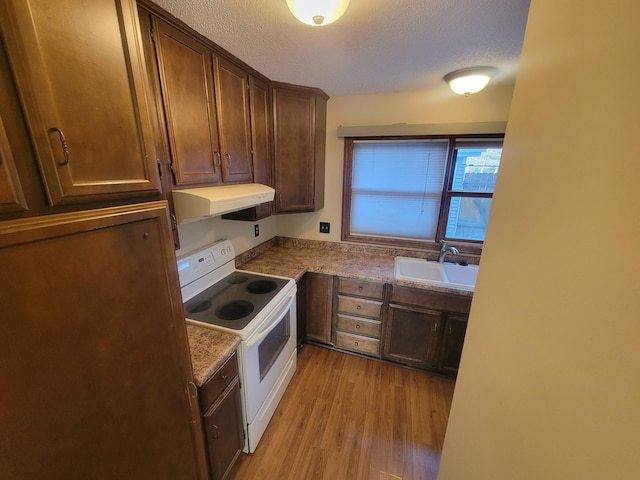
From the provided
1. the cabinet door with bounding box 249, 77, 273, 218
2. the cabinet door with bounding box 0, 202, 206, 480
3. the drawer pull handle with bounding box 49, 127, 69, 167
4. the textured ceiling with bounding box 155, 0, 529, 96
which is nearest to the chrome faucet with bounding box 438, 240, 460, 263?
the textured ceiling with bounding box 155, 0, 529, 96

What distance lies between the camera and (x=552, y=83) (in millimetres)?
556

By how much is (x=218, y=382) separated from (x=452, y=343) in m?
1.79

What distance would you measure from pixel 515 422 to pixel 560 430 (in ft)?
0.56

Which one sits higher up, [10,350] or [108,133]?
[108,133]

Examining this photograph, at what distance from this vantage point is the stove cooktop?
1462mm

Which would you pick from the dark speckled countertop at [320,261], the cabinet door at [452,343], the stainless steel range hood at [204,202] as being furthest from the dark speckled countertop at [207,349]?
the cabinet door at [452,343]

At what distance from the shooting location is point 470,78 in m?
1.69

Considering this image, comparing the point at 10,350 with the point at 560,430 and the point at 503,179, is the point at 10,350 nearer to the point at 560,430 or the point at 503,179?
the point at 560,430

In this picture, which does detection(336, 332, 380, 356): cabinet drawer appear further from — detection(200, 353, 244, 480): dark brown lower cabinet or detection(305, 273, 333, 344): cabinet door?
detection(200, 353, 244, 480): dark brown lower cabinet

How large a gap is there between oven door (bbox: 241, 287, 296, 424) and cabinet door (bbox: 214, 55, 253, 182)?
3.16 ft

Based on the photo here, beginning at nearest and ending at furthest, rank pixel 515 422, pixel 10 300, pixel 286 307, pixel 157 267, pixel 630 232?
pixel 630 232 → pixel 10 300 → pixel 515 422 → pixel 157 267 → pixel 286 307

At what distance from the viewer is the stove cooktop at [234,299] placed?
4.80 feet

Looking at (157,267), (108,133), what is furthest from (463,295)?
(108,133)

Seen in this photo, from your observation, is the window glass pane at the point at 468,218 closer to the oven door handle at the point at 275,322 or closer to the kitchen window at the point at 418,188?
the kitchen window at the point at 418,188
